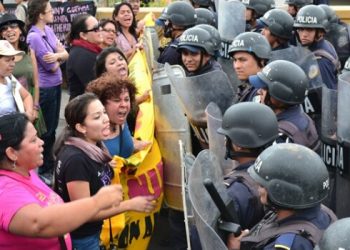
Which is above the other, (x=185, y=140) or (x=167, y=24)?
(x=167, y=24)

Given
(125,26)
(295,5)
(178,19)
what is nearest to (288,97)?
(178,19)

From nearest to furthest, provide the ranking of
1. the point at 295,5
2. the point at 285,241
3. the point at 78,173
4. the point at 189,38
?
the point at 285,241 → the point at 78,173 → the point at 189,38 → the point at 295,5

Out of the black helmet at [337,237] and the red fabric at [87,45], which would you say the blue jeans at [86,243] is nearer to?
the black helmet at [337,237]

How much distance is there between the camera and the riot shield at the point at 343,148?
14.8 ft

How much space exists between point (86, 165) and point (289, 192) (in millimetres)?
1442

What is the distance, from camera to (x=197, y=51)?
237 inches

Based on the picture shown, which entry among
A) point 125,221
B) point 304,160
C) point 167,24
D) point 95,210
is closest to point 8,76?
point 125,221

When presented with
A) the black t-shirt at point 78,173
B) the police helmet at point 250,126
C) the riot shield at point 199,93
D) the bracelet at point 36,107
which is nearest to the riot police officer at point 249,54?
the riot shield at point 199,93

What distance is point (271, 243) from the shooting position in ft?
9.56

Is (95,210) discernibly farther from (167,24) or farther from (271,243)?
(167,24)

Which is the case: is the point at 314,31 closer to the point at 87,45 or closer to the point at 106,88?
the point at 87,45

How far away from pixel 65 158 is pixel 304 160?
5.23ft

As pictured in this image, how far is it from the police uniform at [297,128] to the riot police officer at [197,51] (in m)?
1.57

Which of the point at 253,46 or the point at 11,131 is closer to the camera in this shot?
the point at 11,131
